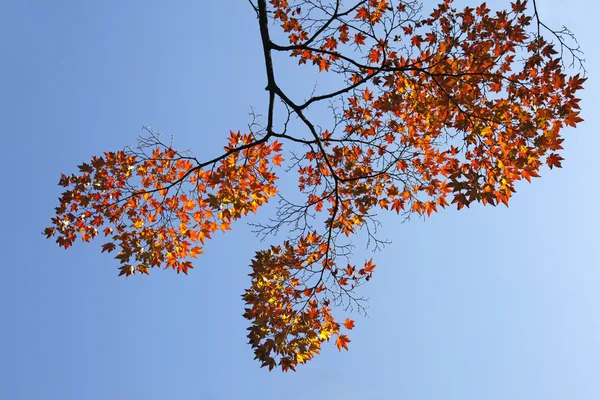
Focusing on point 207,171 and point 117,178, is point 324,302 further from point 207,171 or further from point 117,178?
point 117,178

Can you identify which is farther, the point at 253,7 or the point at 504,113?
the point at 253,7

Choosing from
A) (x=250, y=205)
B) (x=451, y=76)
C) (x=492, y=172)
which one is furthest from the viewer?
(x=250, y=205)

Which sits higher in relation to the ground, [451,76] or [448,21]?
[448,21]

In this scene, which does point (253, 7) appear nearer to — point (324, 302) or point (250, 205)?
point (250, 205)

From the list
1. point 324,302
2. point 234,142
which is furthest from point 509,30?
point 324,302

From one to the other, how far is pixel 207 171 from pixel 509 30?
193 inches

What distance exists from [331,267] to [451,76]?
350cm

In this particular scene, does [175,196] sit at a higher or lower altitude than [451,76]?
higher

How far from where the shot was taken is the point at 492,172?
5742 millimetres

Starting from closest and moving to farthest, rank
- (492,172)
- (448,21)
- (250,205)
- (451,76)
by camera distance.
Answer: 1. (492,172)
2. (451,76)
3. (448,21)
4. (250,205)

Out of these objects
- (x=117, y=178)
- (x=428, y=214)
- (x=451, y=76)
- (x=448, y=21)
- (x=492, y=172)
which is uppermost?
(x=117, y=178)

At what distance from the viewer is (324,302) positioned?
724cm

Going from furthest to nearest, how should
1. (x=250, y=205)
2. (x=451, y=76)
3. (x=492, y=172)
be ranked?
(x=250, y=205) < (x=451, y=76) < (x=492, y=172)

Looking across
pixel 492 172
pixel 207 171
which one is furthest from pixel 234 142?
pixel 492 172
